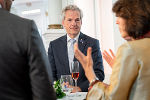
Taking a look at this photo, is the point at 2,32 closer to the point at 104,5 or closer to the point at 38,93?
the point at 38,93

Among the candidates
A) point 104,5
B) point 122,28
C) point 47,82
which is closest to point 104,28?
point 104,5

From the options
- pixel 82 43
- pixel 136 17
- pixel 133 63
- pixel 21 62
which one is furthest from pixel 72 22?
pixel 21 62

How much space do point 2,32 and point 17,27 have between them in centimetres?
6

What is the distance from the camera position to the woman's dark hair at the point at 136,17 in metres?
1.28

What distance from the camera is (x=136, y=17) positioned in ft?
4.20

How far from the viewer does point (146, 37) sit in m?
1.33

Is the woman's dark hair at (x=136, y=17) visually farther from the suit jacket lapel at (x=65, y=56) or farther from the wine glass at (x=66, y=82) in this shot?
the suit jacket lapel at (x=65, y=56)

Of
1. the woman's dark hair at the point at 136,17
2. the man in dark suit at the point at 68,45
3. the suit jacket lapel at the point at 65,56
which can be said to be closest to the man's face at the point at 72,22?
the man in dark suit at the point at 68,45

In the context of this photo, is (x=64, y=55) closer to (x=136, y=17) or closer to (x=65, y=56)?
(x=65, y=56)

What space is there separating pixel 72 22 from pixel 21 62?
1760 mm

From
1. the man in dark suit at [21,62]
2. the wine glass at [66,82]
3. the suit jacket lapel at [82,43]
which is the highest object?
the man in dark suit at [21,62]

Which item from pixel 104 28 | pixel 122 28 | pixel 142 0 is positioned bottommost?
pixel 104 28

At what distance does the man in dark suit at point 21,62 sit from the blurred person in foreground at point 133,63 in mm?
394

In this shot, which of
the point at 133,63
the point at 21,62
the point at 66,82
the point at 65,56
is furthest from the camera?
the point at 65,56
